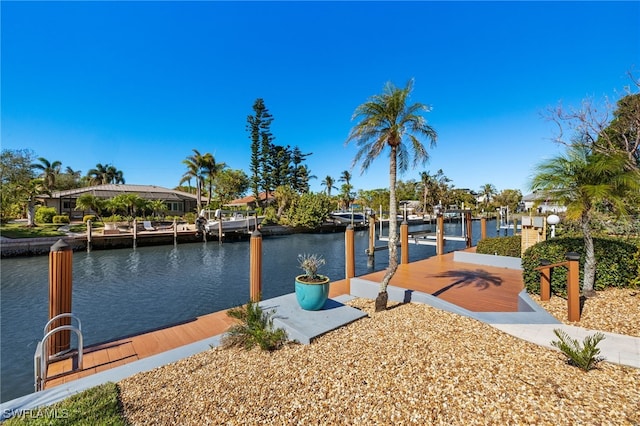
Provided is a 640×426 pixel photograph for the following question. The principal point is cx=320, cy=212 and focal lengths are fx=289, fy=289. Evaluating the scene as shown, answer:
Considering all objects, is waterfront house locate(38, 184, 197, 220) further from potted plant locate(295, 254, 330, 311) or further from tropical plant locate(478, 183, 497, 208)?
tropical plant locate(478, 183, 497, 208)

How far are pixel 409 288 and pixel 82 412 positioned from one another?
6.41 meters

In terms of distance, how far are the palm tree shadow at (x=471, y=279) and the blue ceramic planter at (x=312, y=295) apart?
2949 millimetres

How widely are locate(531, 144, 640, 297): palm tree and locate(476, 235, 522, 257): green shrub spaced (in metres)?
5.15

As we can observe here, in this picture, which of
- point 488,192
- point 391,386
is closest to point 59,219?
point 391,386

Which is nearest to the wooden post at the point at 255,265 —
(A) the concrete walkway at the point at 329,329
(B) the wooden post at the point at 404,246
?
(A) the concrete walkway at the point at 329,329

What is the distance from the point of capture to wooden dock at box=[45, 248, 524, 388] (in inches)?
175

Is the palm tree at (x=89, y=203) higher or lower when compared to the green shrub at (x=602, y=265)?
higher

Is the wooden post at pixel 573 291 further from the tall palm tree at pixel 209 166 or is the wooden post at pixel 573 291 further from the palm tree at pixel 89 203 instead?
the tall palm tree at pixel 209 166

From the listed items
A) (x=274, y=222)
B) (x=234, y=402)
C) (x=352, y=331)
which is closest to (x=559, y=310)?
(x=352, y=331)

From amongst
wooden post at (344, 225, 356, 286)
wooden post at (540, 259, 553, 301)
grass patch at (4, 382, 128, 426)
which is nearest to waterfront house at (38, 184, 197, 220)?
wooden post at (344, 225, 356, 286)

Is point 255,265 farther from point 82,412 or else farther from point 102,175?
point 102,175

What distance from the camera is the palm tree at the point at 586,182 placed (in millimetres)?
4957

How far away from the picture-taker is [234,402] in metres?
3.11

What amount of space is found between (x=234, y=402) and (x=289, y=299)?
Answer: 3339 millimetres
